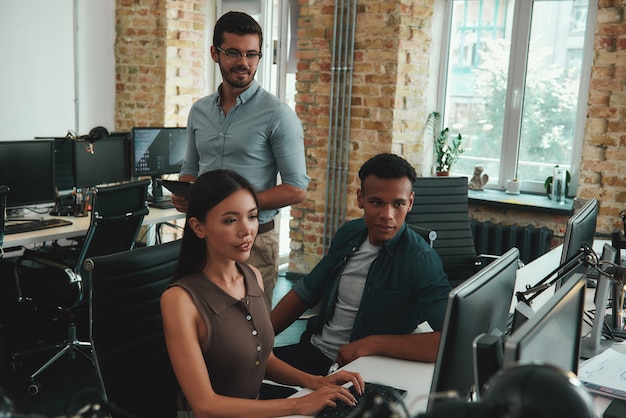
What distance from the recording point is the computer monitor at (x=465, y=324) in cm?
129

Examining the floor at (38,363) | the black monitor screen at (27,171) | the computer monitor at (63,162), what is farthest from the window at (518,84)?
the black monitor screen at (27,171)

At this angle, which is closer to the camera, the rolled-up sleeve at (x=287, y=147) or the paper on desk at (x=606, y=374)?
the paper on desk at (x=606, y=374)

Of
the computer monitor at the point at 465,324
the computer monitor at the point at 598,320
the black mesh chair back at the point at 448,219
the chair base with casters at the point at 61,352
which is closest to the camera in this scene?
the computer monitor at the point at 465,324

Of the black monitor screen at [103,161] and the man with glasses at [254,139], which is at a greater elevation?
the man with glasses at [254,139]

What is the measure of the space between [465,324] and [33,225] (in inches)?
117

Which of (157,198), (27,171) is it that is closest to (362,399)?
(27,171)

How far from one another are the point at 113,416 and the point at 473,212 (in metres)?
3.26

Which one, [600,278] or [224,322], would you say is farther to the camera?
[600,278]

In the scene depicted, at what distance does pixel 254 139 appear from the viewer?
2734 millimetres

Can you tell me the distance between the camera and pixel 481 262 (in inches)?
141

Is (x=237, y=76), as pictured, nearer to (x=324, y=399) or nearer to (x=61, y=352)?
(x=324, y=399)

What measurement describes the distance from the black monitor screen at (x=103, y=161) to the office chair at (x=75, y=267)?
0.80m

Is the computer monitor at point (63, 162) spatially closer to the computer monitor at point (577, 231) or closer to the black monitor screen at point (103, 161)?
the black monitor screen at point (103, 161)

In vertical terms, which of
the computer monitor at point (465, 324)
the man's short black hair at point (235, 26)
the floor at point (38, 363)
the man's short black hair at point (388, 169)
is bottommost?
the floor at point (38, 363)
